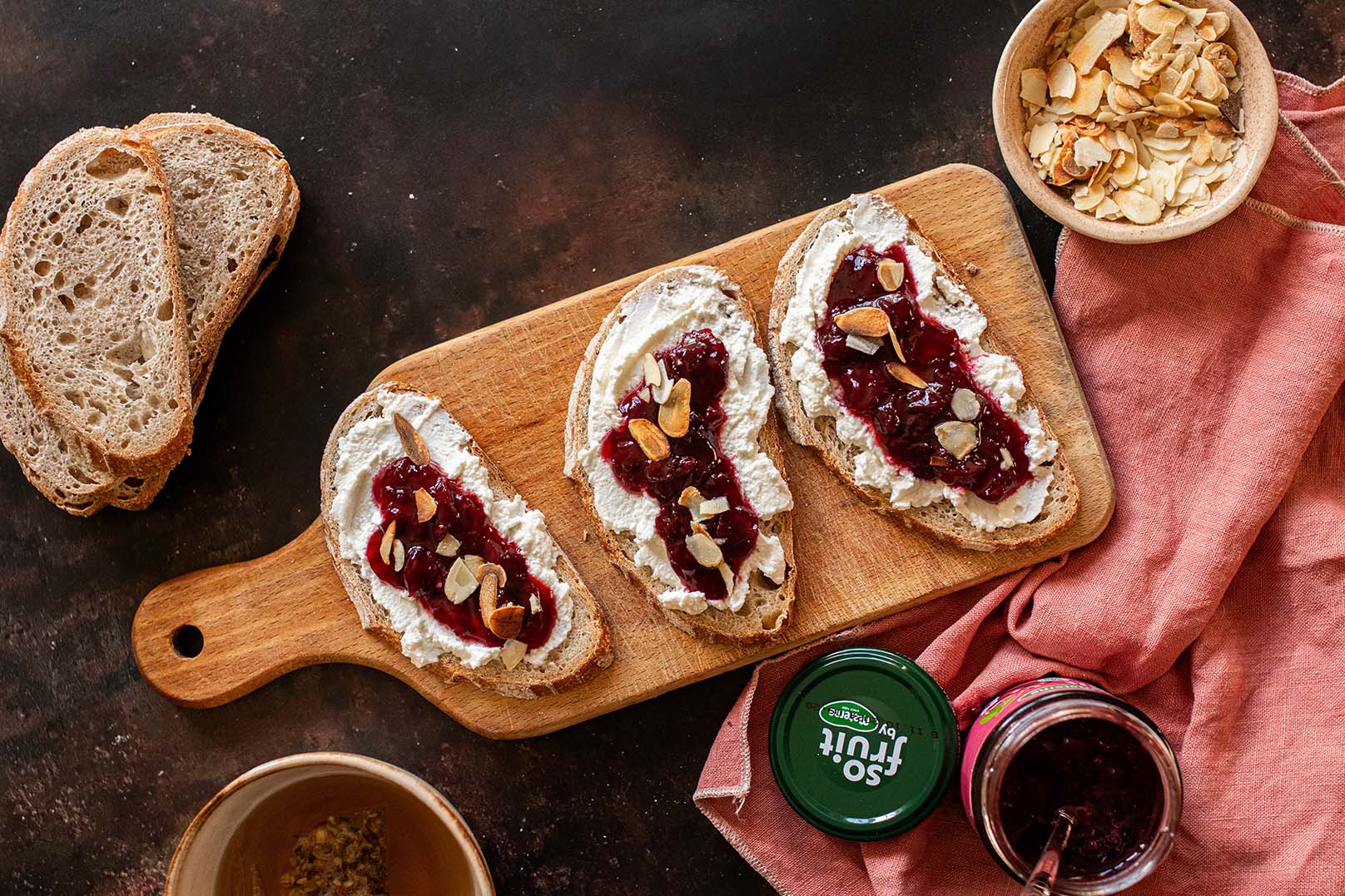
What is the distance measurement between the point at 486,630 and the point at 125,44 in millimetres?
2321

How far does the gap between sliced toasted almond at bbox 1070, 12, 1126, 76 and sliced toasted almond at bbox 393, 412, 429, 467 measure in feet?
7.21

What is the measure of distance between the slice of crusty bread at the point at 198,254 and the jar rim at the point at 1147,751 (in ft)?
8.55

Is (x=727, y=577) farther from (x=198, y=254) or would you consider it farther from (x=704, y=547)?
(x=198, y=254)

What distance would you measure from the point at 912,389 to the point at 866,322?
24 centimetres

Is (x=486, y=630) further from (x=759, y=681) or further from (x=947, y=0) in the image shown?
(x=947, y=0)

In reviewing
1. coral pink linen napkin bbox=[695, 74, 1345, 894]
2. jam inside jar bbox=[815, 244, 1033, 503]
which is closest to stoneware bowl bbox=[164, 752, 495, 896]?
coral pink linen napkin bbox=[695, 74, 1345, 894]

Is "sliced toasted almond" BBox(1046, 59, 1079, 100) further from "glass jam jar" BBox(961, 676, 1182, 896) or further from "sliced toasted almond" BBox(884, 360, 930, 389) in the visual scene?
"glass jam jar" BBox(961, 676, 1182, 896)

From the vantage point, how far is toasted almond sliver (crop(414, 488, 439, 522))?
9.17 feet

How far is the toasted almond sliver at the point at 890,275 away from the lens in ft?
9.21

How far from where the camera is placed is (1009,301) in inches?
116

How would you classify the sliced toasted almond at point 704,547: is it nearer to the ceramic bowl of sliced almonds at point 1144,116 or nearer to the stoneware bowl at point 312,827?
the stoneware bowl at point 312,827

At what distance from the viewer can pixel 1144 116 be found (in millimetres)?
2791

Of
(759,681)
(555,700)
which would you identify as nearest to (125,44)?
(555,700)

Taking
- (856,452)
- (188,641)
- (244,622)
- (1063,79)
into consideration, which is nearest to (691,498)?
(856,452)
